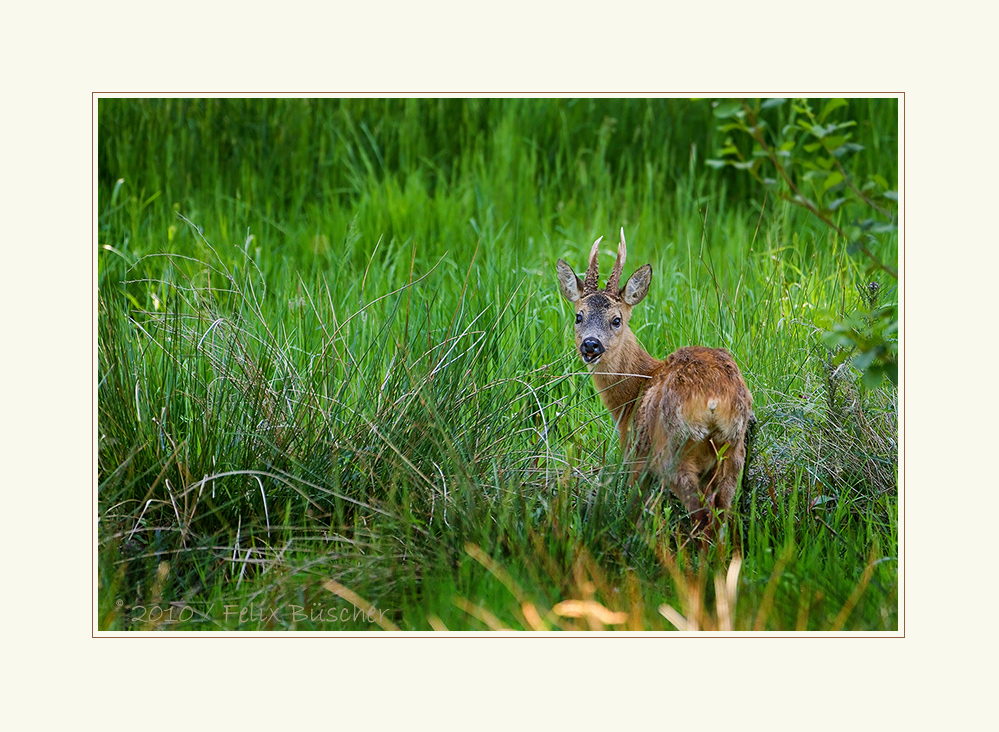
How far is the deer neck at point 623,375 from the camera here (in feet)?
13.7

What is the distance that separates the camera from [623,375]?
4.15 metres

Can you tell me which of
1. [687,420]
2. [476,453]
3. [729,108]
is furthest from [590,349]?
[729,108]

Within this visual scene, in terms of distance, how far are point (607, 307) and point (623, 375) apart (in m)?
0.30

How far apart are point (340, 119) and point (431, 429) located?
4.07m

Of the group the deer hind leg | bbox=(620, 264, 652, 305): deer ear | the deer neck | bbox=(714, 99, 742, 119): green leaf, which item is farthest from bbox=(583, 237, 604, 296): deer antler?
the deer hind leg

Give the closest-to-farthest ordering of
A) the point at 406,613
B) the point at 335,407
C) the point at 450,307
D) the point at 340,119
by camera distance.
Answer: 1. the point at 406,613
2. the point at 335,407
3. the point at 450,307
4. the point at 340,119

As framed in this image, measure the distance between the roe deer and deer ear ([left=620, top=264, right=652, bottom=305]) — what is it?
0.02 metres

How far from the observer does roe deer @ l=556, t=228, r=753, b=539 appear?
3719mm

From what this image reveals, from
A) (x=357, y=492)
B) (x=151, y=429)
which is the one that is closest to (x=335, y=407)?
(x=357, y=492)

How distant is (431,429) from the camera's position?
3.77 meters

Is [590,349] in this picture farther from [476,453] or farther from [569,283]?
[476,453]

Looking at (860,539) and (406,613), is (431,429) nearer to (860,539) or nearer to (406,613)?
(406,613)

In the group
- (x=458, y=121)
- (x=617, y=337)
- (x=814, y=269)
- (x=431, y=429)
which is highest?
(x=458, y=121)

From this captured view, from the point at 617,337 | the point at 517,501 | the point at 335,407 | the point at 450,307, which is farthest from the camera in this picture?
the point at 450,307
